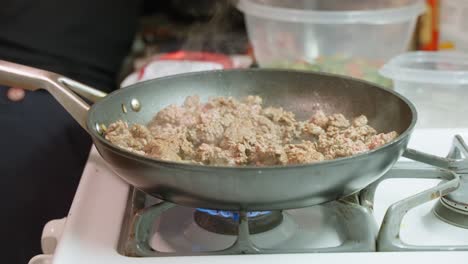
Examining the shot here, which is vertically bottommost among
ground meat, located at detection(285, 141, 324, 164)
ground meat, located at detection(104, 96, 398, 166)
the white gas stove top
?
the white gas stove top

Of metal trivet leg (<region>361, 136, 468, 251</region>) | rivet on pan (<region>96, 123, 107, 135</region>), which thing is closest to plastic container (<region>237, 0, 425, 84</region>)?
metal trivet leg (<region>361, 136, 468, 251</region>)

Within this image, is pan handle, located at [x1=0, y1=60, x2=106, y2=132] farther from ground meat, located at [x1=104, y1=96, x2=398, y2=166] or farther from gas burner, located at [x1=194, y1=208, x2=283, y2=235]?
gas burner, located at [x1=194, y1=208, x2=283, y2=235]

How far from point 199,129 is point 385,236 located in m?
0.27

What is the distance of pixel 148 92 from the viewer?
0.83 metres

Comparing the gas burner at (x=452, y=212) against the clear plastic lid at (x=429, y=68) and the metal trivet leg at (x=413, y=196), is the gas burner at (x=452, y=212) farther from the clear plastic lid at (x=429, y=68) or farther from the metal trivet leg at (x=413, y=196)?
the clear plastic lid at (x=429, y=68)

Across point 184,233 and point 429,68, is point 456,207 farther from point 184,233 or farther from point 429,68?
point 429,68

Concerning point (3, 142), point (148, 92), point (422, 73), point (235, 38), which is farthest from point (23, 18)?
point (422, 73)

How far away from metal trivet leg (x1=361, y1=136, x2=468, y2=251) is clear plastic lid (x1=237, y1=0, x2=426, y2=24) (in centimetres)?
46

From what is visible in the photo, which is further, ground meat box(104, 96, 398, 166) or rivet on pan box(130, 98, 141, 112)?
rivet on pan box(130, 98, 141, 112)

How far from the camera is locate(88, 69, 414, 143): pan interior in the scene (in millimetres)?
759

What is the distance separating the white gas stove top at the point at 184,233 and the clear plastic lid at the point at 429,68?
236 millimetres

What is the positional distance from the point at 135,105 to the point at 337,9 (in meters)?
0.65

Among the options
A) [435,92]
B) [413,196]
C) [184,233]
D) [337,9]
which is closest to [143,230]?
[184,233]

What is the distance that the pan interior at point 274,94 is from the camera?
2.49ft
